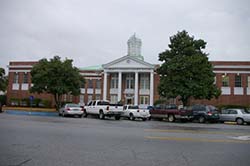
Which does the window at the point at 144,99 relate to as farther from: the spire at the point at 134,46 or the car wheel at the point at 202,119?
the car wheel at the point at 202,119

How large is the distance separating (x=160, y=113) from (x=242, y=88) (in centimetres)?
2619

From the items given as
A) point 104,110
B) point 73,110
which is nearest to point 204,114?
point 104,110

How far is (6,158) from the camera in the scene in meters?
6.73

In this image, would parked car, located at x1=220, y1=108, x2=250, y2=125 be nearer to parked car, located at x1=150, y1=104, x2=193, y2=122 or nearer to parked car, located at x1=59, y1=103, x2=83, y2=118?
parked car, located at x1=150, y1=104, x2=193, y2=122

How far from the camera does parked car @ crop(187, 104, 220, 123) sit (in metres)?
23.6

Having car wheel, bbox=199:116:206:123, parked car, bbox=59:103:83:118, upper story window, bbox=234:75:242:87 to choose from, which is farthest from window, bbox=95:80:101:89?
car wheel, bbox=199:116:206:123

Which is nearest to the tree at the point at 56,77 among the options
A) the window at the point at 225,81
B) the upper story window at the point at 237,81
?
the window at the point at 225,81

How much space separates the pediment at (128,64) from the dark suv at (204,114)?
23.5 m

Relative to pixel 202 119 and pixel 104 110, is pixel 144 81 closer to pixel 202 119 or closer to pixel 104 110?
pixel 104 110

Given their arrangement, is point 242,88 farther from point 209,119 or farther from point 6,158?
point 6,158

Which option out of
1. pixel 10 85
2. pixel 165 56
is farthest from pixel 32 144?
pixel 10 85

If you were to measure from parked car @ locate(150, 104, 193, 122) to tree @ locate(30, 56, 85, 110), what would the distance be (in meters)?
14.3

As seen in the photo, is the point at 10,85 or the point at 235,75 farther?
the point at 10,85

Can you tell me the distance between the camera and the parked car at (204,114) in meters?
23.6
